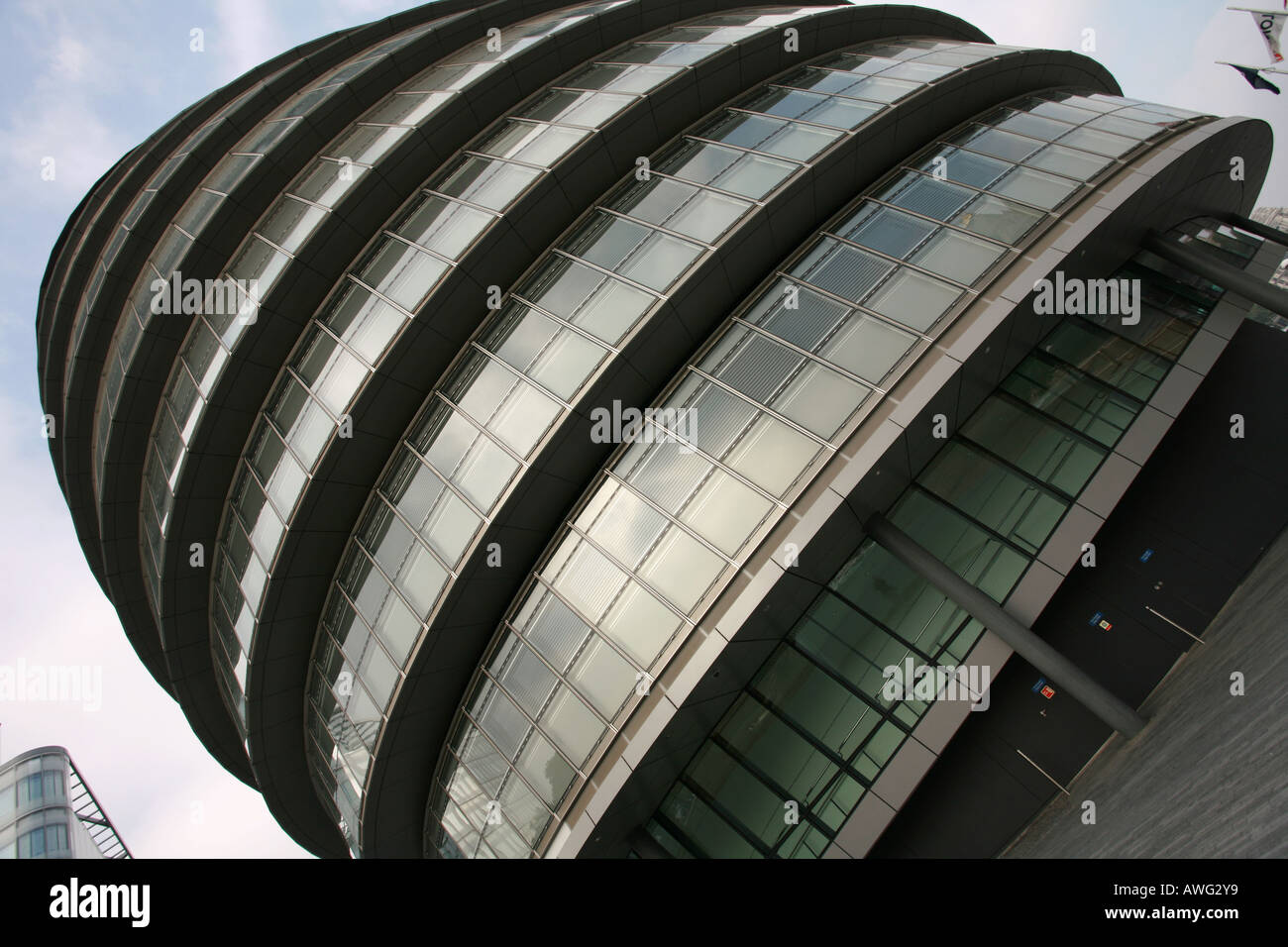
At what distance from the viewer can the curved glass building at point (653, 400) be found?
35.2ft

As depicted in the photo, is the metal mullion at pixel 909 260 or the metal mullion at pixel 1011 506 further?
the metal mullion at pixel 909 260

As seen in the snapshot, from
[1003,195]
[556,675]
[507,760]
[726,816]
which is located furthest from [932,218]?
[507,760]

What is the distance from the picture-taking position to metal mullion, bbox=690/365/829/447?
35.5 feet

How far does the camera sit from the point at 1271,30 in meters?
24.5

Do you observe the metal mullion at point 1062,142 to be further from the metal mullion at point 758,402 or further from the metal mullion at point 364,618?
the metal mullion at point 364,618

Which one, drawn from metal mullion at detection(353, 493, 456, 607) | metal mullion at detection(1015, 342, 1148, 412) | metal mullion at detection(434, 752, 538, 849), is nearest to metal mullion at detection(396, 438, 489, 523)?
metal mullion at detection(353, 493, 456, 607)

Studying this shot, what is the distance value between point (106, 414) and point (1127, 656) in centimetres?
2633

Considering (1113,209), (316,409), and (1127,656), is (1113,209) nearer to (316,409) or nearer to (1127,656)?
(1127,656)

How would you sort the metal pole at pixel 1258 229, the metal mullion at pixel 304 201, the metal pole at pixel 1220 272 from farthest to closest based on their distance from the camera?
the metal mullion at pixel 304 201 → the metal pole at pixel 1258 229 → the metal pole at pixel 1220 272

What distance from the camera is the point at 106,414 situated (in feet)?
65.2

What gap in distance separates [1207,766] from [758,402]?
7.84 m

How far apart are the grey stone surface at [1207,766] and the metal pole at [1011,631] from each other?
1.85 feet

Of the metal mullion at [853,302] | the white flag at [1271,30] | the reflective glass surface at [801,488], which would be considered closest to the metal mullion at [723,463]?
the reflective glass surface at [801,488]
